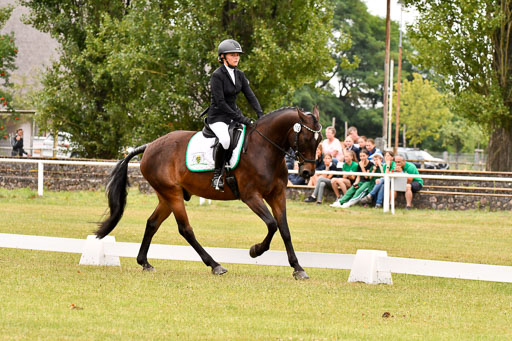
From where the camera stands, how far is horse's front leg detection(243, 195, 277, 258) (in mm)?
10289

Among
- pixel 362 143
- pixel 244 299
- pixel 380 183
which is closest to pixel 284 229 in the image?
pixel 244 299

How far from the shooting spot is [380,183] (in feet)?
71.2

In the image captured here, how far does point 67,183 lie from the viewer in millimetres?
27500

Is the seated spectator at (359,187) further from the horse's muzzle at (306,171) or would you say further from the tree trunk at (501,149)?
the horse's muzzle at (306,171)

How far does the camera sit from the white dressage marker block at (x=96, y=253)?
11.1 metres

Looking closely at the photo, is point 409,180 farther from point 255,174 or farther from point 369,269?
point 369,269

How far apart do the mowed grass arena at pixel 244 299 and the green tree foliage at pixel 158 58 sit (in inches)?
522

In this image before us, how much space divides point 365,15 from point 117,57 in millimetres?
57318

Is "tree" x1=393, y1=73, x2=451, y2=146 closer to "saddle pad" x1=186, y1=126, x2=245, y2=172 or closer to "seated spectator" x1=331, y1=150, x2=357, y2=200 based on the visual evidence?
"seated spectator" x1=331, y1=150, x2=357, y2=200

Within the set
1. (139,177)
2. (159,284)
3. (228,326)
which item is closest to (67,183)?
(139,177)

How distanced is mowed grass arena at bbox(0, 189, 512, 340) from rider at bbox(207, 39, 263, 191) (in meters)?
1.46

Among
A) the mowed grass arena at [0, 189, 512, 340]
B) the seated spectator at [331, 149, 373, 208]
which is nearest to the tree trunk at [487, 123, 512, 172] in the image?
the seated spectator at [331, 149, 373, 208]

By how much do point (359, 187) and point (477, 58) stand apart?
8.95 meters

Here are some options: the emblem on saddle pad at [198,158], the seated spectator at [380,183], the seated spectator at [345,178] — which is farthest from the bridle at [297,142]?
the seated spectator at [345,178]
